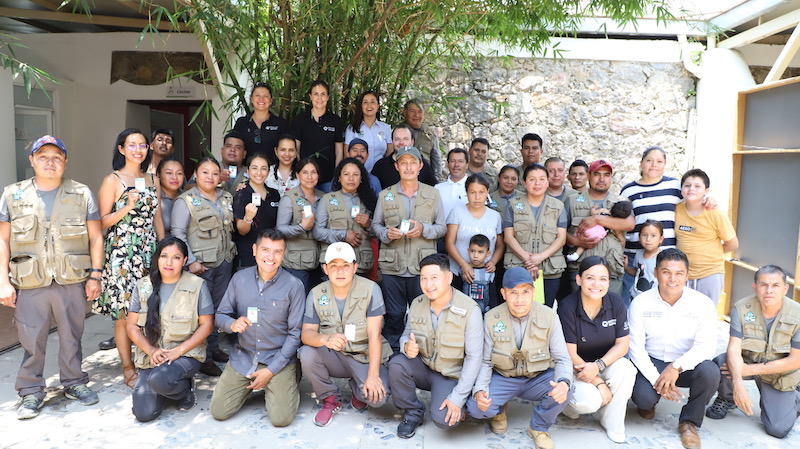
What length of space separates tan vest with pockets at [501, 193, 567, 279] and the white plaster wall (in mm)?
4387

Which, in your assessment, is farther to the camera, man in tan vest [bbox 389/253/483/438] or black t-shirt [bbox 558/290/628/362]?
black t-shirt [bbox 558/290/628/362]

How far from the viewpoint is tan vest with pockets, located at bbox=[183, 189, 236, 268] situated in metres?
3.51

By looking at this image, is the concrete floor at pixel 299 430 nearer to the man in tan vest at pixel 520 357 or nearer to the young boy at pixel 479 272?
the man in tan vest at pixel 520 357

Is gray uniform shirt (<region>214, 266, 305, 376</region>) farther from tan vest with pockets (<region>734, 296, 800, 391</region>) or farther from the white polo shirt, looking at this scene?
tan vest with pockets (<region>734, 296, 800, 391</region>)

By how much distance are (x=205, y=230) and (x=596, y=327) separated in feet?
8.14

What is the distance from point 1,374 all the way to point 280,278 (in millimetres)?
1966

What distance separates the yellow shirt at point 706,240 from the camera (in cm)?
366

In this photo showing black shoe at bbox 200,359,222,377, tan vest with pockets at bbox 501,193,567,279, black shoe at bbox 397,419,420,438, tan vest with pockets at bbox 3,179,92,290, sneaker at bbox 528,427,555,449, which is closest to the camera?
sneaker at bbox 528,427,555,449

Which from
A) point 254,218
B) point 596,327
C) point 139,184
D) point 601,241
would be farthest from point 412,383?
point 139,184

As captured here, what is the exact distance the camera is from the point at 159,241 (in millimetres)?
3373

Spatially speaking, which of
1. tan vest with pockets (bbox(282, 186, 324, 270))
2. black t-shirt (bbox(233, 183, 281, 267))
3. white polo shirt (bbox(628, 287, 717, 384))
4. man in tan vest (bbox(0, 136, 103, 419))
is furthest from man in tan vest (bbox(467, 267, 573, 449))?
man in tan vest (bbox(0, 136, 103, 419))

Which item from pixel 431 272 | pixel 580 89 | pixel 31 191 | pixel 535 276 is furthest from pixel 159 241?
pixel 580 89

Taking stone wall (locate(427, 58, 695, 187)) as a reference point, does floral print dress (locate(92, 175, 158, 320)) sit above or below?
below

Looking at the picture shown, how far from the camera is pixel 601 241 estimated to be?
12.4 ft
